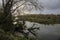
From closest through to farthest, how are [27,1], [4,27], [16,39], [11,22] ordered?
1. [16,39]
2. [4,27]
3. [11,22]
4. [27,1]

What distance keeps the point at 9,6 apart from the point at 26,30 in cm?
267

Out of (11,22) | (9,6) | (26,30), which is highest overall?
(9,6)

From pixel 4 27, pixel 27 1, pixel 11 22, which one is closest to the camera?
pixel 4 27

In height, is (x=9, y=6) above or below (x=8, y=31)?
above

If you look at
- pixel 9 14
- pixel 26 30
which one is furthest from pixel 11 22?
pixel 26 30

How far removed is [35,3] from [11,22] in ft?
8.39

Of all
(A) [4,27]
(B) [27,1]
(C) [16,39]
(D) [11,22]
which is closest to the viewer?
(C) [16,39]

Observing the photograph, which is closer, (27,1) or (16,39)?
(16,39)

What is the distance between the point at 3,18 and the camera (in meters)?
15.0

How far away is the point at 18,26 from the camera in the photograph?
1656 centimetres

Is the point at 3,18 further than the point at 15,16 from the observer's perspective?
No

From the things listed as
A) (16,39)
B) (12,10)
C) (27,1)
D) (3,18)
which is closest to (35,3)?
(27,1)

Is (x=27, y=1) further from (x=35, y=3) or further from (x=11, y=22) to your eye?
(x=11, y=22)

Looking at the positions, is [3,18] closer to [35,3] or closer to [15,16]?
[15,16]
